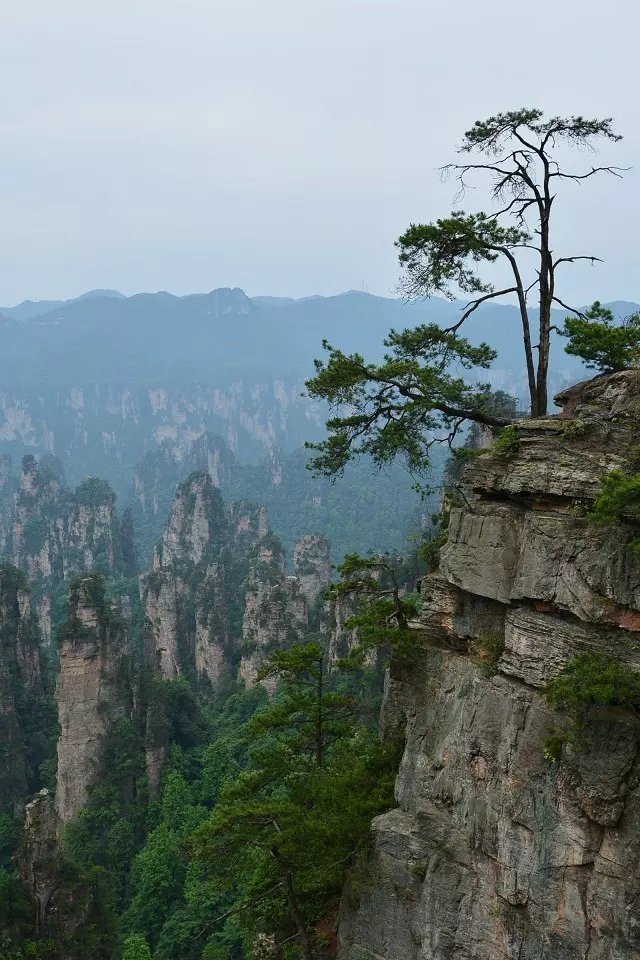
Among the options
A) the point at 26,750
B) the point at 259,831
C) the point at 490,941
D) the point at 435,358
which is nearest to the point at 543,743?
the point at 490,941

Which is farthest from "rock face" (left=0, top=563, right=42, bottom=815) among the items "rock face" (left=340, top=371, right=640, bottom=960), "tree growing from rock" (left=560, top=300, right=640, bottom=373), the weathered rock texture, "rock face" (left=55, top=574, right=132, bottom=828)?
"tree growing from rock" (left=560, top=300, right=640, bottom=373)

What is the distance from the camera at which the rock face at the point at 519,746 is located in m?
8.54

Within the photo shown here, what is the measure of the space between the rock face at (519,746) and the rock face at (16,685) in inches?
1198

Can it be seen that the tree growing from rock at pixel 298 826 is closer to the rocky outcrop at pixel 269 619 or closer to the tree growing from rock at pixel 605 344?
the tree growing from rock at pixel 605 344

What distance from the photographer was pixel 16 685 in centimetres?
4188

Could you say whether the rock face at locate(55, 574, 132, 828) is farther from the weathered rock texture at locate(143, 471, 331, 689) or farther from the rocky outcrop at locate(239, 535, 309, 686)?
the rocky outcrop at locate(239, 535, 309, 686)

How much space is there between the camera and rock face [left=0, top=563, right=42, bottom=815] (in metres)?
36.4

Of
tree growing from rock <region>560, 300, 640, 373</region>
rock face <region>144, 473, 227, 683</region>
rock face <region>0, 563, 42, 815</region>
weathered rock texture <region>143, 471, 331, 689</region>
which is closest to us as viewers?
tree growing from rock <region>560, 300, 640, 373</region>

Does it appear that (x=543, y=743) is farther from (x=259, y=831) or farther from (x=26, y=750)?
(x=26, y=750)

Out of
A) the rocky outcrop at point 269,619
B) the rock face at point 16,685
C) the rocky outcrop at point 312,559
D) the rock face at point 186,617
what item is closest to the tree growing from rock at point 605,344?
the rock face at point 16,685

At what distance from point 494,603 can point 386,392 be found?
405cm

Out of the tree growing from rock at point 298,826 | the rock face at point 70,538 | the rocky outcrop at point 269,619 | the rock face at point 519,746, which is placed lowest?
the rock face at point 70,538

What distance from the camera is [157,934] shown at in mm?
25594

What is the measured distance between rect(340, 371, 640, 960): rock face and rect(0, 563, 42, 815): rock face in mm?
30439
